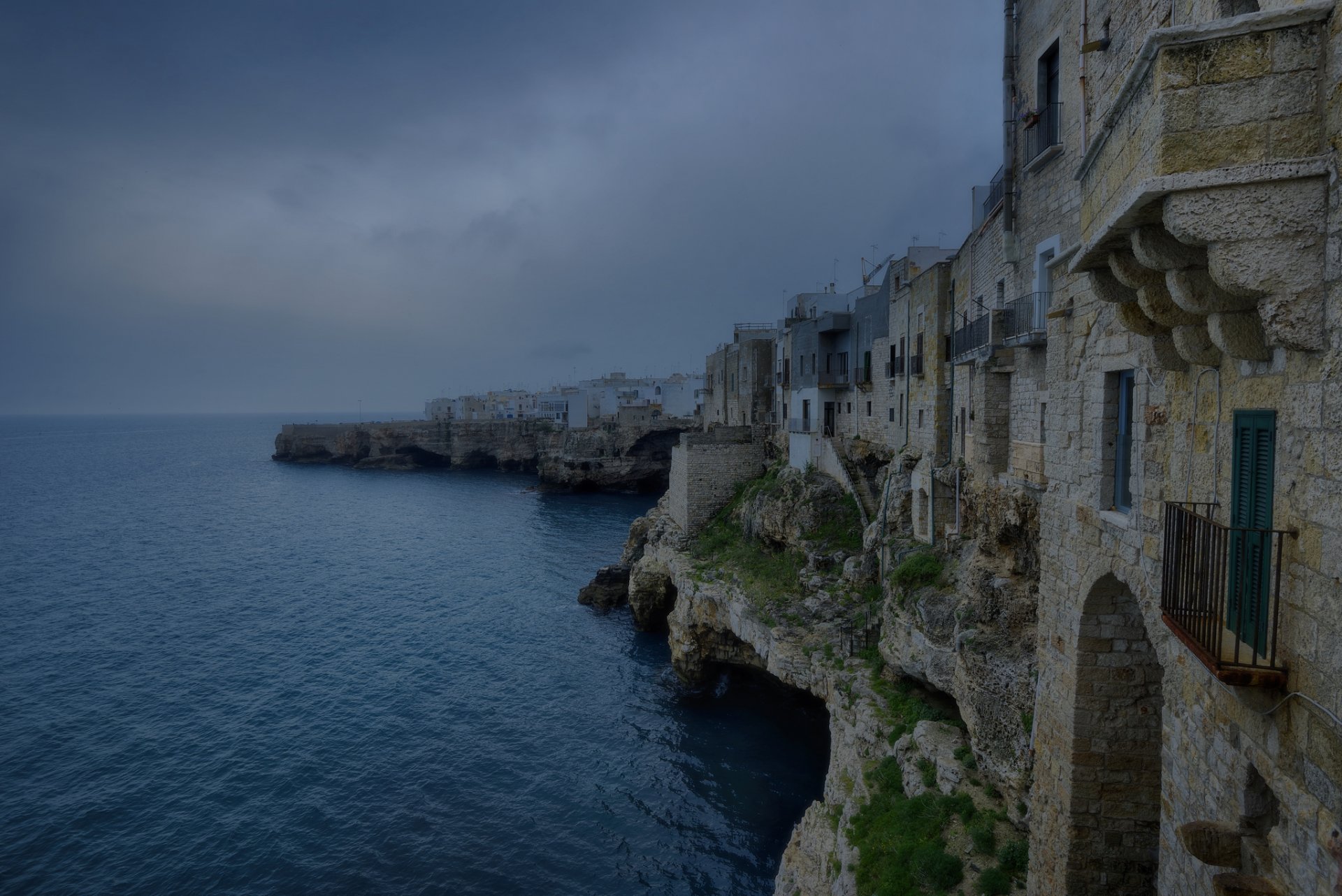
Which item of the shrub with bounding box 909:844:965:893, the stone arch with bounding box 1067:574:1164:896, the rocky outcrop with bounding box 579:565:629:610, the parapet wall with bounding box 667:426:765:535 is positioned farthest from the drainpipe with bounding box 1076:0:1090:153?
the rocky outcrop with bounding box 579:565:629:610

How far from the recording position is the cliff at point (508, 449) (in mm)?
75000

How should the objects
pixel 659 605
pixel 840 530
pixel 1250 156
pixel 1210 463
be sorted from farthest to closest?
pixel 659 605, pixel 840 530, pixel 1210 463, pixel 1250 156

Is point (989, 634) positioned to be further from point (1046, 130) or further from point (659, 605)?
point (659, 605)

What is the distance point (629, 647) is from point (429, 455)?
7423 centimetres

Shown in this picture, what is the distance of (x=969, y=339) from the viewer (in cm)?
1727

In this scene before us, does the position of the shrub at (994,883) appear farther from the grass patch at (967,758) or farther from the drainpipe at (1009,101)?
the drainpipe at (1009,101)

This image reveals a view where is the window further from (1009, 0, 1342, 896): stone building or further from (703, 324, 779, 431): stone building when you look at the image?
(703, 324, 779, 431): stone building

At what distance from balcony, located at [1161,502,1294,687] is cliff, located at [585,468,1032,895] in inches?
297

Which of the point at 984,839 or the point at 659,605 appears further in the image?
the point at 659,605

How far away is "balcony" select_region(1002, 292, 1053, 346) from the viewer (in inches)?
511

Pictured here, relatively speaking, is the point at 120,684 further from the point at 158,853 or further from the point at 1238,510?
the point at 1238,510

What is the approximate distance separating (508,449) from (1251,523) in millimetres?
94732

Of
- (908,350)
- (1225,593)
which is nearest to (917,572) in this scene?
(908,350)

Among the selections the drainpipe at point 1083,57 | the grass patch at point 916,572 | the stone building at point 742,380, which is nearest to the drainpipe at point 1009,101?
the drainpipe at point 1083,57
